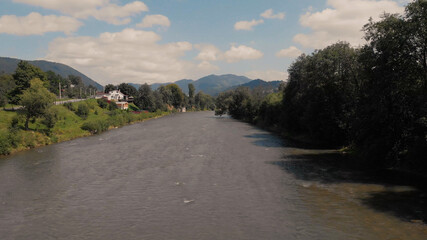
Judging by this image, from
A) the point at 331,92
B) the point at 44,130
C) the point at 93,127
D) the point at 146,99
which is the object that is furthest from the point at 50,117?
the point at 146,99

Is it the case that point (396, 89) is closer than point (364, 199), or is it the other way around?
point (364, 199)

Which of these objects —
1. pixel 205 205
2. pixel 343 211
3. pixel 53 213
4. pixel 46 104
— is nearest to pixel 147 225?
pixel 205 205

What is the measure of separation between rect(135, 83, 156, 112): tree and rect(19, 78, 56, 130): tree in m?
87.5

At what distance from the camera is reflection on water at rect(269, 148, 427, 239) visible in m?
17.1

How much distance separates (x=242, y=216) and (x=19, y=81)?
80.5 meters

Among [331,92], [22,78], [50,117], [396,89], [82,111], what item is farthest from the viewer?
[82,111]

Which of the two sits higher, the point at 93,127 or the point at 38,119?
the point at 38,119

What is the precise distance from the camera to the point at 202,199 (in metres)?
22.6

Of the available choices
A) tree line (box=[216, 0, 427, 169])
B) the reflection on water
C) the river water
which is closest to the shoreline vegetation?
the river water

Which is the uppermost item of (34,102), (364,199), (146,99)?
(146,99)

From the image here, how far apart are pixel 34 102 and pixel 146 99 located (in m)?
91.2

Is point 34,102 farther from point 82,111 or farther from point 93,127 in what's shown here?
point 82,111

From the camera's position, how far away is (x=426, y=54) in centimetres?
2739

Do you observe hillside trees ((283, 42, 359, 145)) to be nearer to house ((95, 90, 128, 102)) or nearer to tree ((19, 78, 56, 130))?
tree ((19, 78, 56, 130))
